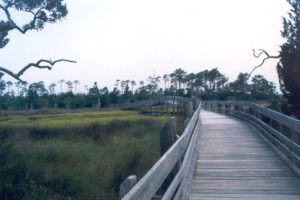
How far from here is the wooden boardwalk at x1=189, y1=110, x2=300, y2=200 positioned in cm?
445

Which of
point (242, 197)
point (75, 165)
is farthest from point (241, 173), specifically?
point (75, 165)

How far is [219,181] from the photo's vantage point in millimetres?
5098

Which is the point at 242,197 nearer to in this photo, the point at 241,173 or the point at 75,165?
the point at 241,173

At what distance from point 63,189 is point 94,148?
609 cm

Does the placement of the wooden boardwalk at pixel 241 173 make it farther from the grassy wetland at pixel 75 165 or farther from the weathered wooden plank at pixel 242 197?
the grassy wetland at pixel 75 165

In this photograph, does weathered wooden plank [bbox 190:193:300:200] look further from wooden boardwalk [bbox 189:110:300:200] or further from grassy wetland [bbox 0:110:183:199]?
grassy wetland [bbox 0:110:183:199]

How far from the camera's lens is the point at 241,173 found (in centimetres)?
552

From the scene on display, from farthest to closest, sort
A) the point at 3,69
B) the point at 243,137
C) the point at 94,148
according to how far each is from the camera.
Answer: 1. the point at 94,148
2. the point at 3,69
3. the point at 243,137

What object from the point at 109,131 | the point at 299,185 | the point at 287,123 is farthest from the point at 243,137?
the point at 109,131

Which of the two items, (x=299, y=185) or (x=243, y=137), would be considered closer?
(x=299, y=185)

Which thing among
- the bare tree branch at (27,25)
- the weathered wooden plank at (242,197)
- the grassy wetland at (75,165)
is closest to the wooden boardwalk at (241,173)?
the weathered wooden plank at (242,197)

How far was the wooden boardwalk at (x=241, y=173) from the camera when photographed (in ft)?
14.6

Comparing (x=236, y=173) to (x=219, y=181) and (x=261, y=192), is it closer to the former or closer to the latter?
(x=219, y=181)

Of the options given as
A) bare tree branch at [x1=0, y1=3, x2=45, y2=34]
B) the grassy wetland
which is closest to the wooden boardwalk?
the grassy wetland
